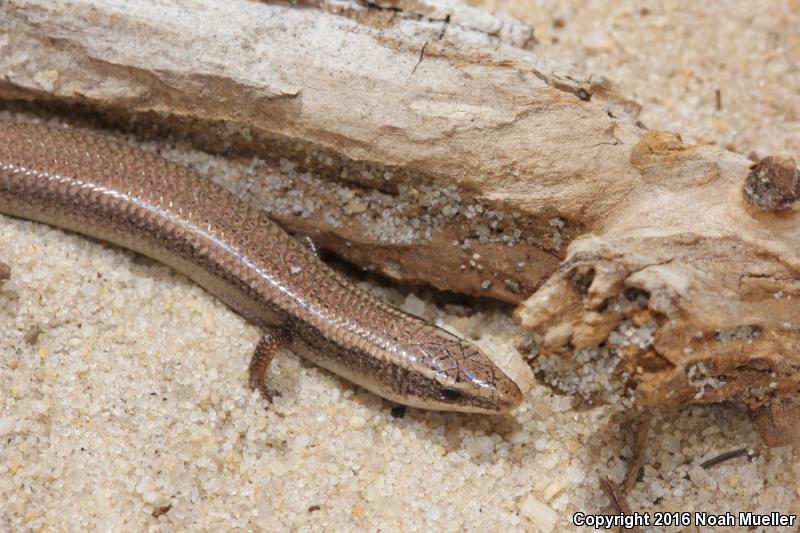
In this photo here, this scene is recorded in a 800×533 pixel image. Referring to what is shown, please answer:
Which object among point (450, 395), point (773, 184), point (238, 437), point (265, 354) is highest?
point (773, 184)

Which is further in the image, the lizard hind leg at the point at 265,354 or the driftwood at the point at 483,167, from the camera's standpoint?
the lizard hind leg at the point at 265,354

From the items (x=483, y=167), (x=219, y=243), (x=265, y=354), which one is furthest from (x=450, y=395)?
(x=219, y=243)

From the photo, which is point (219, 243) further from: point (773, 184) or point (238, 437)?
point (773, 184)

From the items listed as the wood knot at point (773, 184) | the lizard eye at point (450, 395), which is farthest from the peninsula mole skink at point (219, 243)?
the wood knot at point (773, 184)

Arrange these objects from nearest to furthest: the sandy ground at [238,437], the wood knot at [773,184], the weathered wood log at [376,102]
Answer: the wood knot at [773,184], the sandy ground at [238,437], the weathered wood log at [376,102]

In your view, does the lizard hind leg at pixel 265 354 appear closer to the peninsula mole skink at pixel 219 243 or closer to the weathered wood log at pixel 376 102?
the peninsula mole skink at pixel 219 243
